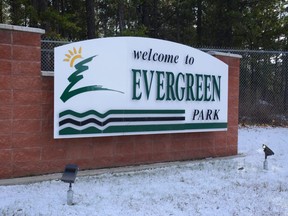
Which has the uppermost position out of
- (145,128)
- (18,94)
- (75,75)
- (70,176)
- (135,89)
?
(75,75)

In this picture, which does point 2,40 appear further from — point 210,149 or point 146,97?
point 210,149

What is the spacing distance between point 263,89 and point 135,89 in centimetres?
939

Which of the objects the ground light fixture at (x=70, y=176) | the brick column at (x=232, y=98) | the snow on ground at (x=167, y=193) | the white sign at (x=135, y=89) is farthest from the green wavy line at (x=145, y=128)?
the ground light fixture at (x=70, y=176)

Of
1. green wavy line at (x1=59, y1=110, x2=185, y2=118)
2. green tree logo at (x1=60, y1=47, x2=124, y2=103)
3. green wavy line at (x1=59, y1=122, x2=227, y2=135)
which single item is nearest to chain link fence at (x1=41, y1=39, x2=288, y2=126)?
green wavy line at (x1=59, y1=122, x2=227, y2=135)

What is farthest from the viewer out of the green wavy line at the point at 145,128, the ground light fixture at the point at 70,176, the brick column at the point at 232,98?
the brick column at the point at 232,98

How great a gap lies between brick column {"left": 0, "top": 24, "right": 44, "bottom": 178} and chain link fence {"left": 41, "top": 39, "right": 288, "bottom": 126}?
9.85 m

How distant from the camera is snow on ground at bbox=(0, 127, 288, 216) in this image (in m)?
5.07

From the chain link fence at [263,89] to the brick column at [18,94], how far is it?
985 cm

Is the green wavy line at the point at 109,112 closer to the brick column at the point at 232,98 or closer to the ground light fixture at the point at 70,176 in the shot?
the ground light fixture at the point at 70,176

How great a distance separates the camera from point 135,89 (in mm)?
7438

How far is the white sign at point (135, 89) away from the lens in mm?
6727

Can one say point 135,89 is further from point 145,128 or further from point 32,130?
point 32,130

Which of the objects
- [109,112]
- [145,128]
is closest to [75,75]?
[109,112]

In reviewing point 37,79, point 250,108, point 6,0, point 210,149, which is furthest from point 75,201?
point 6,0
